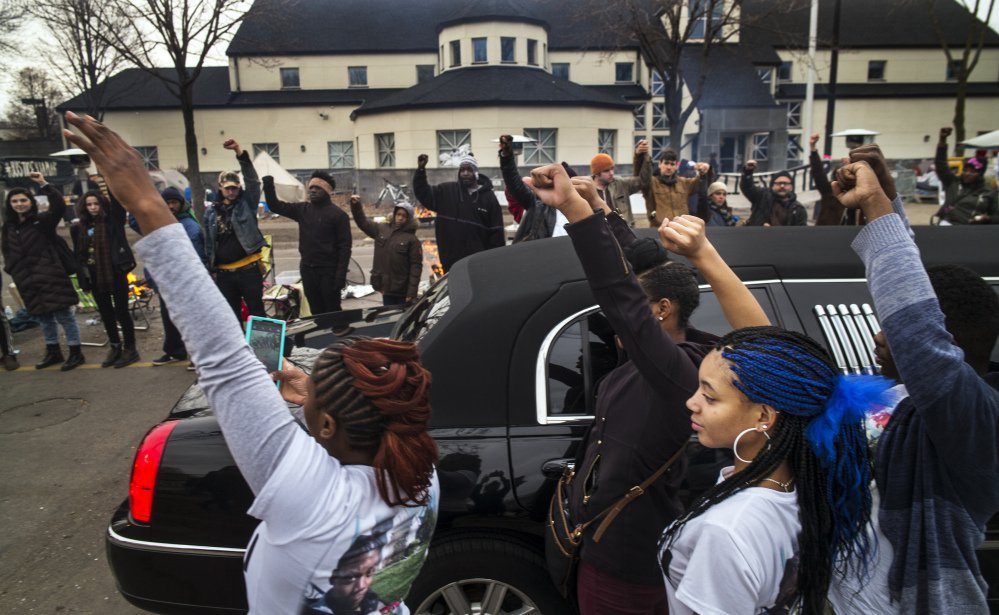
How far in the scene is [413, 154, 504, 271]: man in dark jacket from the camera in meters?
6.95

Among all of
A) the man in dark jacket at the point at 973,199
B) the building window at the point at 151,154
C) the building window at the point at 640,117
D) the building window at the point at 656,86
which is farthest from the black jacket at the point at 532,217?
the building window at the point at 151,154

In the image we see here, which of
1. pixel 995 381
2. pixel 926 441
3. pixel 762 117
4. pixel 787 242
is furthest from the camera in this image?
pixel 762 117

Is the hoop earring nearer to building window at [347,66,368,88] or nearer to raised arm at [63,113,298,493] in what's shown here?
raised arm at [63,113,298,493]

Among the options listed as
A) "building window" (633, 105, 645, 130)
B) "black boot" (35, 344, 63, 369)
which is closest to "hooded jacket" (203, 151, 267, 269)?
"black boot" (35, 344, 63, 369)

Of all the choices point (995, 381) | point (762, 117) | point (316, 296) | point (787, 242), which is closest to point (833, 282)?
point (787, 242)

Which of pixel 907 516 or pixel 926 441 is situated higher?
pixel 926 441

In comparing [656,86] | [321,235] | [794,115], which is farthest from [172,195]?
[794,115]

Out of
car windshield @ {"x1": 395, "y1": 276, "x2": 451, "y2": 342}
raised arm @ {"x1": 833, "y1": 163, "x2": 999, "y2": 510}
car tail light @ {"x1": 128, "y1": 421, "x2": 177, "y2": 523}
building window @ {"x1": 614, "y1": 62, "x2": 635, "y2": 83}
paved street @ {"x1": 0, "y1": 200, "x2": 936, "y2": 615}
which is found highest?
building window @ {"x1": 614, "y1": 62, "x2": 635, "y2": 83}

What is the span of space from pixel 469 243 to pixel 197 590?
4927 millimetres

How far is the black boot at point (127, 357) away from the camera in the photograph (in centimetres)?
724

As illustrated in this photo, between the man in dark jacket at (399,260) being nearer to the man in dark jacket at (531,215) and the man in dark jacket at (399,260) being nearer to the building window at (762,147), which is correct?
the man in dark jacket at (531,215)

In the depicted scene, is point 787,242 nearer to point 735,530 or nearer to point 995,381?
point 995,381

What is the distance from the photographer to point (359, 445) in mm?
1389

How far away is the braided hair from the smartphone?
1.53 m
